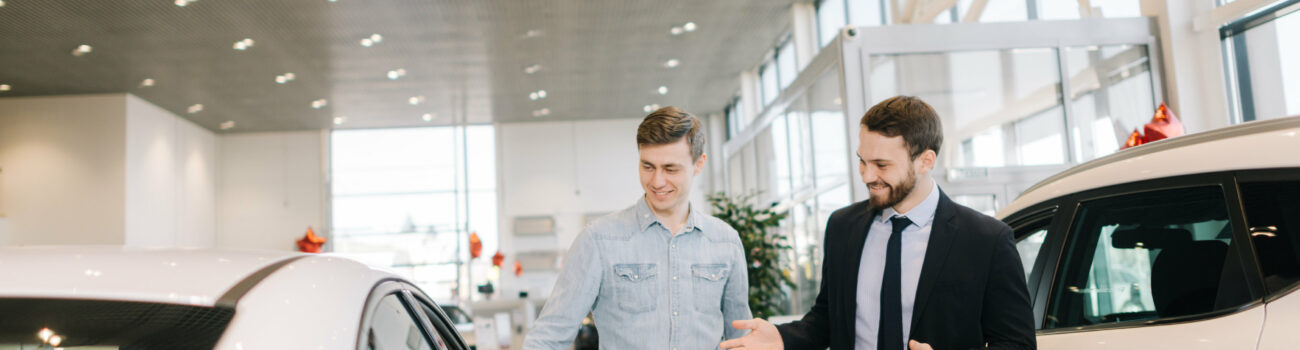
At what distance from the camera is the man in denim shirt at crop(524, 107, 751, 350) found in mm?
2178

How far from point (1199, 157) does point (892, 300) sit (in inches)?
26.0

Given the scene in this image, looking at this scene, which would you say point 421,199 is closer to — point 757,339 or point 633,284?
point 633,284

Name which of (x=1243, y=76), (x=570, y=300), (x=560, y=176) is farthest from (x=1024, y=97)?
(x=560, y=176)

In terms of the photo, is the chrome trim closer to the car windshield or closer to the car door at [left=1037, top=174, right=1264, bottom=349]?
the car door at [left=1037, top=174, right=1264, bottom=349]

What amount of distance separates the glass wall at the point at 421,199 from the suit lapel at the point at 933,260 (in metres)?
15.7

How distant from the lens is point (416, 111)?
15.4 m

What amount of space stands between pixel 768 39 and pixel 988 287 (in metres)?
9.98

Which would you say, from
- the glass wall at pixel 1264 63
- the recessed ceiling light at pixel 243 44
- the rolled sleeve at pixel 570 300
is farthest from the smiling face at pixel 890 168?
the recessed ceiling light at pixel 243 44

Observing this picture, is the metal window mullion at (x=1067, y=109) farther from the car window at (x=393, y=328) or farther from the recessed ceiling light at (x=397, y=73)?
the recessed ceiling light at (x=397, y=73)

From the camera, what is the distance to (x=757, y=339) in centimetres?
211

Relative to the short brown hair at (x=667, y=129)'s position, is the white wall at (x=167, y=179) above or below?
above

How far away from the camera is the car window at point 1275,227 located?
64.6 inches

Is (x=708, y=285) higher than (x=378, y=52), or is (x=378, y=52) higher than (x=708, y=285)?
(x=378, y=52)

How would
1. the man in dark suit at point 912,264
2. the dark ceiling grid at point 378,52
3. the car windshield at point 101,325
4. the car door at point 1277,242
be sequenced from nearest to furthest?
the car windshield at point 101,325
the car door at point 1277,242
the man in dark suit at point 912,264
the dark ceiling grid at point 378,52
